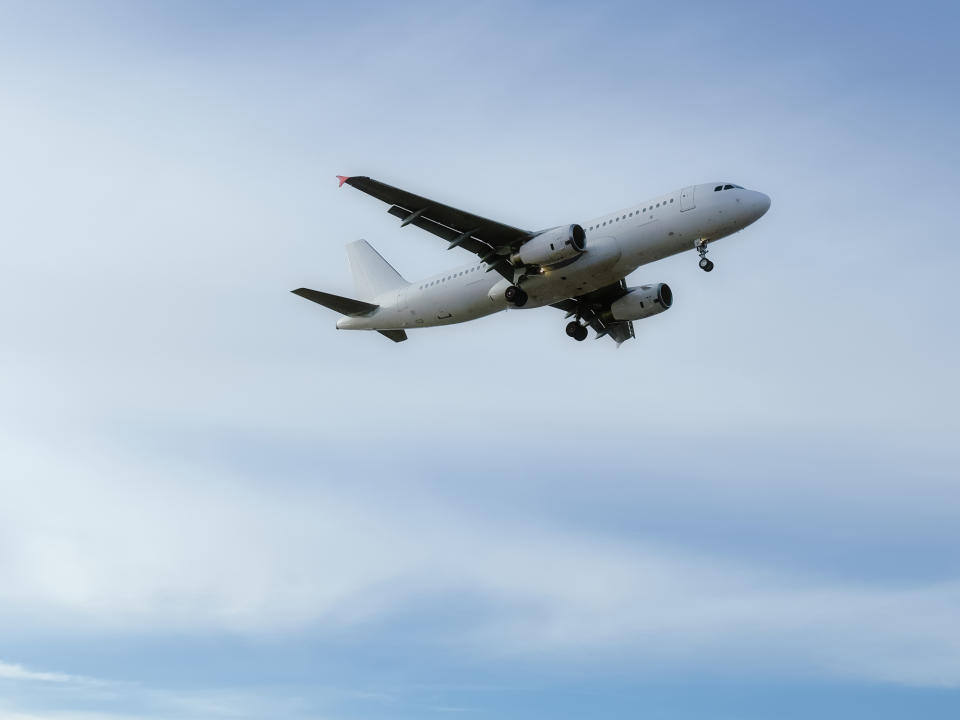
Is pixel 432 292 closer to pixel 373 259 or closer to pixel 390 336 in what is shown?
pixel 390 336

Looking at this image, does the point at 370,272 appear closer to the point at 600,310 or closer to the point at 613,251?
the point at 600,310

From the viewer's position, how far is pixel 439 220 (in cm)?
4978

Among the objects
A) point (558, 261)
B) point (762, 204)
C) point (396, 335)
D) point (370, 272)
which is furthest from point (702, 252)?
point (370, 272)

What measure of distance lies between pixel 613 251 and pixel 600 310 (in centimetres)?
901

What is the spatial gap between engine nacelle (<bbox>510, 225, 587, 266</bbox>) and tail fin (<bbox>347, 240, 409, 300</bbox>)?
36.9 feet

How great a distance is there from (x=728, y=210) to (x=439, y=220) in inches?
460

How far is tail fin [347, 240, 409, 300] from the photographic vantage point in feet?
195

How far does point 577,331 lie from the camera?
57438 millimetres

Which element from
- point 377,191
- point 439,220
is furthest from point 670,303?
point 377,191

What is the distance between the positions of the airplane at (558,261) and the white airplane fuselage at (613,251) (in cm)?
4

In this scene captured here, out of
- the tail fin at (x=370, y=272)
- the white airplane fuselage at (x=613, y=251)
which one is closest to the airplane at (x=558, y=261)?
the white airplane fuselage at (x=613, y=251)

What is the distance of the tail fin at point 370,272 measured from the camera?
195 ft

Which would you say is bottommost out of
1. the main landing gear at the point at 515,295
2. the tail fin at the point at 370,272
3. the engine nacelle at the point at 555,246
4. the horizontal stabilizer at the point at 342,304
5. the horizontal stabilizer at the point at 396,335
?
the main landing gear at the point at 515,295

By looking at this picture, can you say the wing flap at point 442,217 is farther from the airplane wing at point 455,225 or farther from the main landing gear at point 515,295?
the main landing gear at point 515,295
